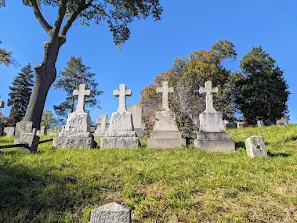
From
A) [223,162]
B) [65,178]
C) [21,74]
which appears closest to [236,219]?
[223,162]

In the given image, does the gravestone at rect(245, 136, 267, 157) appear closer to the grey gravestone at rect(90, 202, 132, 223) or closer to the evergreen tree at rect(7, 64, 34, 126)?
the grey gravestone at rect(90, 202, 132, 223)

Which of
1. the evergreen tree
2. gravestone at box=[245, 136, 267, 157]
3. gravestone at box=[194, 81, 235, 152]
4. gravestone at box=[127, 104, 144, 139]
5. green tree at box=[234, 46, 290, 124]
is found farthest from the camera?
the evergreen tree

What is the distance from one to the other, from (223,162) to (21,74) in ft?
126

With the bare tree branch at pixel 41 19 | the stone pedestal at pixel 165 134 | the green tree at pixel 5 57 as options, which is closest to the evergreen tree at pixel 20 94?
the green tree at pixel 5 57

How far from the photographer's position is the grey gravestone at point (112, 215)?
208cm

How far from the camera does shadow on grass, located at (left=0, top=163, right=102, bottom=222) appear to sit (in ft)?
9.61

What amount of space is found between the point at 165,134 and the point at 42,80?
6275 millimetres

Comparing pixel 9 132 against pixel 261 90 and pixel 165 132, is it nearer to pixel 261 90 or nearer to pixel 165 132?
pixel 165 132

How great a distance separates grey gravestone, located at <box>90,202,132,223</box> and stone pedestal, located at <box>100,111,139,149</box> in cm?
502

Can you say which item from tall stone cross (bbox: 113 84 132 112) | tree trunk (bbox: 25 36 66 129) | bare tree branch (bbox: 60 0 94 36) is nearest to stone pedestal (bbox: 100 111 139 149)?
tall stone cross (bbox: 113 84 132 112)

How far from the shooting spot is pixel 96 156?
559 centimetres

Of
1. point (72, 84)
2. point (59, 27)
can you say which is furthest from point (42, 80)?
point (72, 84)

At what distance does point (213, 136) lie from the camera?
7262mm

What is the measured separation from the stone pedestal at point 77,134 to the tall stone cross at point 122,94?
3.87 ft
